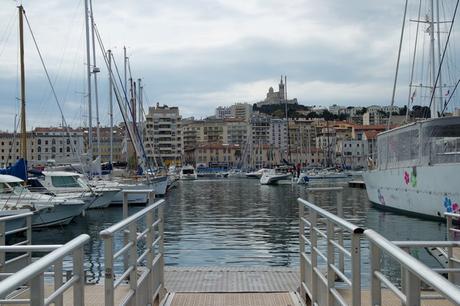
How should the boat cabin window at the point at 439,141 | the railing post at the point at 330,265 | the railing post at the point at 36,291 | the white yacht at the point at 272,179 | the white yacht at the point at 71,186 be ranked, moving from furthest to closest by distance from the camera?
the white yacht at the point at 272,179 → the white yacht at the point at 71,186 → the boat cabin window at the point at 439,141 → the railing post at the point at 330,265 → the railing post at the point at 36,291

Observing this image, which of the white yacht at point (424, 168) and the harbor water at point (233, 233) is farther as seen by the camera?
the white yacht at point (424, 168)

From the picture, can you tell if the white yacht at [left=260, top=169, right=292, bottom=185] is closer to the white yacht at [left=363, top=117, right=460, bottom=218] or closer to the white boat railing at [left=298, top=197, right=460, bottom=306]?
the white yacht at [left=363, top=117, right=460, bottom=218]

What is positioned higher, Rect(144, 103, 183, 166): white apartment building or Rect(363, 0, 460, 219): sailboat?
Rect(144, 103, 183, 166): white apartment building

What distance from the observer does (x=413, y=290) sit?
2580mm

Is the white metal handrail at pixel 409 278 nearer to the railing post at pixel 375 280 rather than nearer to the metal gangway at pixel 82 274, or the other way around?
the railing post at pixel 375 280

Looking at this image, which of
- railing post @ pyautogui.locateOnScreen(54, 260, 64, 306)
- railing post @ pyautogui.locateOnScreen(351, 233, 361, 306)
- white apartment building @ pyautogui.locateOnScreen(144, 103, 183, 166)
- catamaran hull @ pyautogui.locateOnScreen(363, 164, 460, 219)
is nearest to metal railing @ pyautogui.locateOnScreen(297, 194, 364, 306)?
railing post @ pyautogui.locateOnScreen(351, 233, 361, 306)

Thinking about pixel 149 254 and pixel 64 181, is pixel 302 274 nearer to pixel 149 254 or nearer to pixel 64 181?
pixel 149 254

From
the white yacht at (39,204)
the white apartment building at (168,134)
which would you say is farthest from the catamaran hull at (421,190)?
the white apartment building at (168,134)

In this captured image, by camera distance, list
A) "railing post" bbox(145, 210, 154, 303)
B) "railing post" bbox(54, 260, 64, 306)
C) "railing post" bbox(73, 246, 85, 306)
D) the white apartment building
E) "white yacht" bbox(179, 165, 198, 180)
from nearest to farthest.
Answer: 1. "railing post" bbox(54, 260, 64, 306)
2. "railing post" bbox(73, 246, 85, 306)
3. "railing post" bbox(145, 210, 154, 303)
4. "white yacht" bbox(179, 165, 198, 180)
5. the white apartment building

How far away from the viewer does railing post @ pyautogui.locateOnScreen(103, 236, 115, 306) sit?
400cm

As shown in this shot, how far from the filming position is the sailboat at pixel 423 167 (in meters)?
21.5

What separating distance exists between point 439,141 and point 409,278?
74.2ft

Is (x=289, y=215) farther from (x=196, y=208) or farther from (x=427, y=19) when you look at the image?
(x=427, y=19)

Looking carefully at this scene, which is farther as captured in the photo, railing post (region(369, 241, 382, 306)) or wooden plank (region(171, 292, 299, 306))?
wooden plank (region(171, 292, 299, 306))
